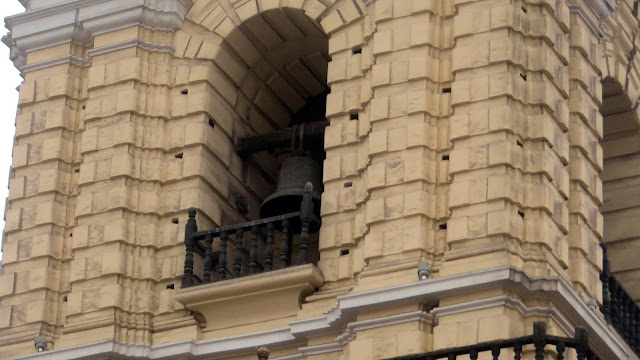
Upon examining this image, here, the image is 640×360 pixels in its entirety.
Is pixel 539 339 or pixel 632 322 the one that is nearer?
pixel 539 339

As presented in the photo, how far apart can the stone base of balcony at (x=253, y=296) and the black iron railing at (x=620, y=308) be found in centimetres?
282

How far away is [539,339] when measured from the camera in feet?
66.9

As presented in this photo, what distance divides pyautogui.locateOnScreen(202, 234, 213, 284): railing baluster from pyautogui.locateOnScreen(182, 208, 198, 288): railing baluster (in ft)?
0.42

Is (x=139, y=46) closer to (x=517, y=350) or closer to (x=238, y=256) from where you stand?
(x=238, y=256)

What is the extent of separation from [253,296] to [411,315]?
6.91 feet

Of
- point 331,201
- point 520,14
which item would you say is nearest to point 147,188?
point 331,201

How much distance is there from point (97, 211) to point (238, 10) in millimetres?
2534

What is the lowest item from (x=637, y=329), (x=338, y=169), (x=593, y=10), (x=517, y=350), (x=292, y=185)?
(x=517, y=350)

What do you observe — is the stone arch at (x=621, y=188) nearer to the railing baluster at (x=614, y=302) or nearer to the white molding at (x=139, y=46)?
the railing baluster at (x=614, y=302)

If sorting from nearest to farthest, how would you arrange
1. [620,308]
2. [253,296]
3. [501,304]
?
[501,304], [253,296], [620,308]

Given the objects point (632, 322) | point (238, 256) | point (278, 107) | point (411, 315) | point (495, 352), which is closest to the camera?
point (495, 352)

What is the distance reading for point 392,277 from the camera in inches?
875

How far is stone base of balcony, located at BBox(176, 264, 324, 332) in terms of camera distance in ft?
76.2

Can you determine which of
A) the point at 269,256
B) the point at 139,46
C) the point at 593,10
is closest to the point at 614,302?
the point at 593,10
